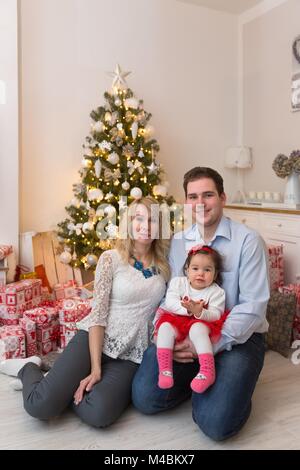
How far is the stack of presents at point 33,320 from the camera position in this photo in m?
2.50

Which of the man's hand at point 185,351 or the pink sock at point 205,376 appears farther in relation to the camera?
the man's hand at point 185,351

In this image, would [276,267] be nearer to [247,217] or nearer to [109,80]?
[247,217]

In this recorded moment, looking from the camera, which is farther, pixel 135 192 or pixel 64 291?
pixel 64 291

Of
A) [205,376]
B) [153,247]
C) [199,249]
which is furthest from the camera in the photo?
[153,247]

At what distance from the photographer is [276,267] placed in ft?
10.4

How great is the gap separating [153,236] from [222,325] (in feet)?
1.61

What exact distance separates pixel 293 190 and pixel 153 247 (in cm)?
186

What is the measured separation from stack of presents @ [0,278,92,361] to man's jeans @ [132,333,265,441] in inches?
32.9

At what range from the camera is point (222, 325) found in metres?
1.81

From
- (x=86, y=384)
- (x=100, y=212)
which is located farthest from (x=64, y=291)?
(x=86, y=384)

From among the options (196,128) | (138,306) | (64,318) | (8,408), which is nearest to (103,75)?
(196,128)

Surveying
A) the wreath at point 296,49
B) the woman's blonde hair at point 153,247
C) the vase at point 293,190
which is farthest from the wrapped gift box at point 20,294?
the wreath at point 296,49

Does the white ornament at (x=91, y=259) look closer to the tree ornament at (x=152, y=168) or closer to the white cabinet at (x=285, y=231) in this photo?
the tree ornament at (x=152, y=168)
